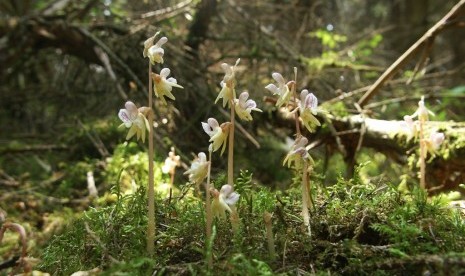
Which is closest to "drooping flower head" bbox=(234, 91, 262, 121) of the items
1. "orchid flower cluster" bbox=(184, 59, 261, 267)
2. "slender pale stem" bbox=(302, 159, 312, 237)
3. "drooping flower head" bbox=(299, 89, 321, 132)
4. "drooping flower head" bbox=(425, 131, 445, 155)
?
"orchid flower cluster" bbox=(184, 59, 261, 267)

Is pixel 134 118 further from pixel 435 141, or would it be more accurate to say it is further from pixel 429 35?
pixel 429 35

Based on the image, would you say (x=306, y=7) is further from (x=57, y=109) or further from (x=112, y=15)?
(x=57, y=109)

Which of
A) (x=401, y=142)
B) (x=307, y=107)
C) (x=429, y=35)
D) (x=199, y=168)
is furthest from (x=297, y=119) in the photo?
(x=429, y=35)

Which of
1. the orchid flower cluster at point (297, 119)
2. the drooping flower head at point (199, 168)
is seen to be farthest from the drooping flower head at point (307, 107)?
the drooping flower head at point (199, 168)

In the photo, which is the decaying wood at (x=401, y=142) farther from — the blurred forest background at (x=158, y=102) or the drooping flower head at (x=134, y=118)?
the drooping flower head at (x=134, y=118)

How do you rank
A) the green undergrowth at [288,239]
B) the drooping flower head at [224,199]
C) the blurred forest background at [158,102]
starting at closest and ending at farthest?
the green undergrowth at [288,239], the drooping flower head at [224,199], the blurred forest background at [158,102]
